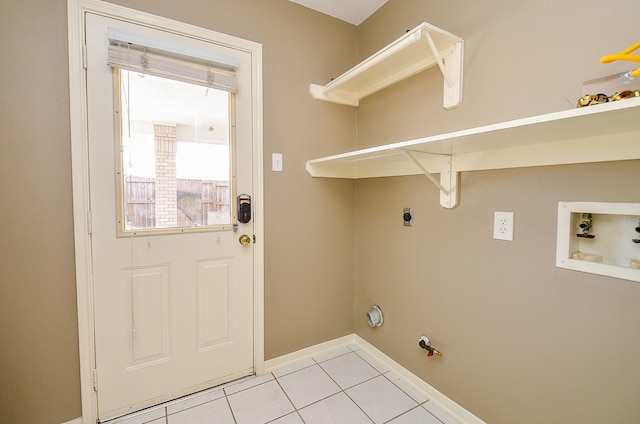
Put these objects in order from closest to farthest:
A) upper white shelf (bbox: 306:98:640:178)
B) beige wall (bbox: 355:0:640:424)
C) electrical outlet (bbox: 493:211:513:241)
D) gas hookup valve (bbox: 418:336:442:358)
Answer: upper white shelf (bbox: 306:98:640:178), beige wall (bbox: 355:0:640:424), electrical outlet (bbox: 493:211:513:241), gas hookup valve (bbox: 418:336:442:358)

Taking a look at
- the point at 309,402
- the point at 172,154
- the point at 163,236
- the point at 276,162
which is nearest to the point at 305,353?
the point at 309,402

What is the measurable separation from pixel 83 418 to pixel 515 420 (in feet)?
6.94

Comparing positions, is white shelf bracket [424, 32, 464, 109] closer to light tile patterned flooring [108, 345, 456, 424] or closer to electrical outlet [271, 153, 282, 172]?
electrical outlet [271, 153, 282, 172]

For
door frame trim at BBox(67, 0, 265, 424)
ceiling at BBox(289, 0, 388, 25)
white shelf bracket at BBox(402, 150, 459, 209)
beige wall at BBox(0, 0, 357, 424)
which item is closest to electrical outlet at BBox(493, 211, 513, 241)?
white shelf bracket at BBox(402, 150, 459, 209)

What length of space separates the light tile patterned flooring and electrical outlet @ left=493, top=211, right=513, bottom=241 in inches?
40.7

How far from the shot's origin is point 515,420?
4.03 ft

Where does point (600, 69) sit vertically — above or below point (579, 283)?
above

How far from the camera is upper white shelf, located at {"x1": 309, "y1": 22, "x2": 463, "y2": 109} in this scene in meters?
1.30

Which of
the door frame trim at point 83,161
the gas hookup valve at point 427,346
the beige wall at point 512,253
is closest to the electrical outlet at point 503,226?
the beige wall at point 512,253

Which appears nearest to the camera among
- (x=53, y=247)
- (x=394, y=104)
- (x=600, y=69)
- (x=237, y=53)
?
(x=600, y=69)

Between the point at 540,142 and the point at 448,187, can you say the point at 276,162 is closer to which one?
the point at 448,187

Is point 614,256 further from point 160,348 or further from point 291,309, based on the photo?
point 160,348

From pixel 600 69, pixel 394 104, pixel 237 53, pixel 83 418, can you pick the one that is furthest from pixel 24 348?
pixel 600 69

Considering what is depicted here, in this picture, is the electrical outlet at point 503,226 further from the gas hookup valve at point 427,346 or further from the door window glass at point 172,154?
the door window glass at point 172,154
